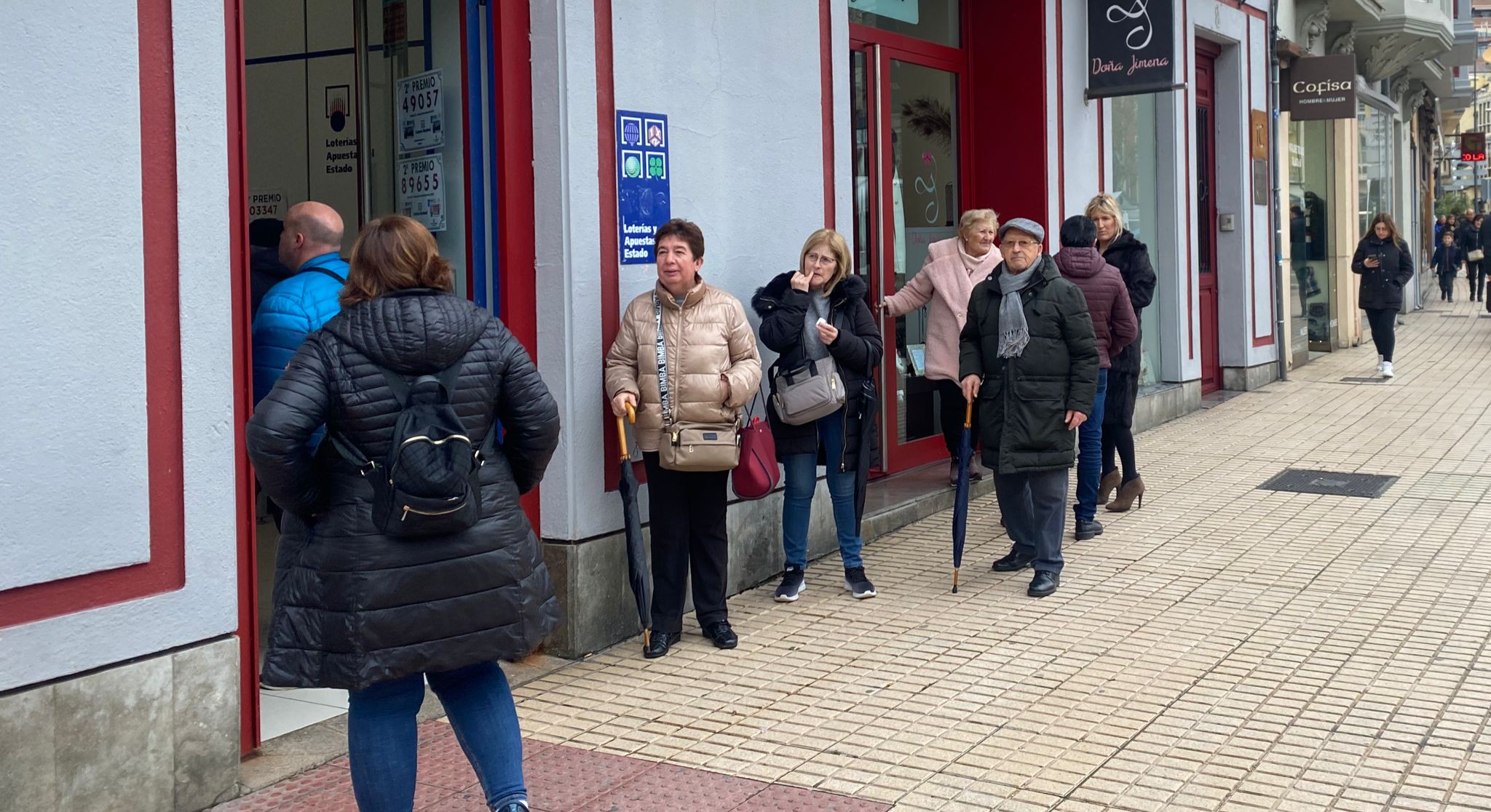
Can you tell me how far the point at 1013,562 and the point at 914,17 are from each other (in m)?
3.92

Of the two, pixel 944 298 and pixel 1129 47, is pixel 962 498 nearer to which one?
pixel 944 298

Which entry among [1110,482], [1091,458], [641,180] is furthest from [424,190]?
[1110,482]

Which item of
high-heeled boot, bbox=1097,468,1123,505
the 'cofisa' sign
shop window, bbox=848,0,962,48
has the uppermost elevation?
the 'cofisa' sign

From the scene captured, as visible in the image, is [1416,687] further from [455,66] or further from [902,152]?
[902,152]

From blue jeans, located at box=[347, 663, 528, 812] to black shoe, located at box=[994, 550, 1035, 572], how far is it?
13.2 ft

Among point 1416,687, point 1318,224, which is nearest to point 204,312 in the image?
point 1416,687

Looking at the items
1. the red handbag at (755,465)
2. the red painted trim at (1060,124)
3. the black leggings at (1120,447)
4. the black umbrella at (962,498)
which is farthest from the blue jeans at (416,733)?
the red painted trim at (1060,124)

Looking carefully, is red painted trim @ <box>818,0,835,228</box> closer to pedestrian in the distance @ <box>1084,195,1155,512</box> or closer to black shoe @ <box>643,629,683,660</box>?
pedestrian in the distance @ <box>1084,195,1155,512</box>

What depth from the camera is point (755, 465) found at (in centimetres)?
617

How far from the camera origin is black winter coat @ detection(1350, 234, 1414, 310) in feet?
51.0

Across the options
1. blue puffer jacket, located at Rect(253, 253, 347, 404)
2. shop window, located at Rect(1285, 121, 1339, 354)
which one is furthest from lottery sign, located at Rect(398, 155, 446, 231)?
shop window, located at Rect(1285, 121, 1339, 354)

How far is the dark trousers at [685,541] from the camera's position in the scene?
6.09 metres

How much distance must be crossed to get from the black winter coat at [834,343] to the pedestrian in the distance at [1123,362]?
206 cm

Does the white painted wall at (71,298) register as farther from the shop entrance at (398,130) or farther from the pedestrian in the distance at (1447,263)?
the pedestrian in the distance at (1447,263)
